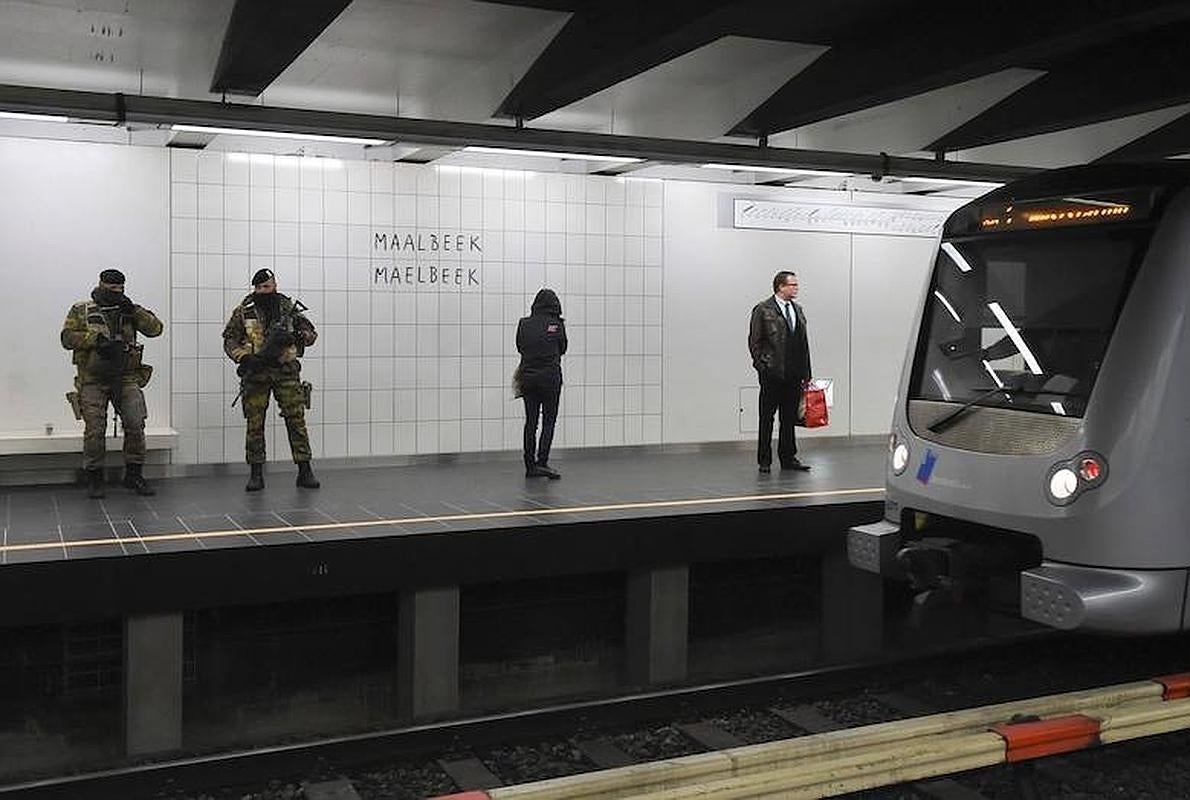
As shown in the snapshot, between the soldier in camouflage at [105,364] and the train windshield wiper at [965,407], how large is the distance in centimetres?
573

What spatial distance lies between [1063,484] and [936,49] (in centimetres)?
287

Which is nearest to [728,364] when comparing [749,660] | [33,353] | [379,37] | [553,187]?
[553,187]

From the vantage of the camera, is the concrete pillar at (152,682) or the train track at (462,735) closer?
the train track at (462,735)

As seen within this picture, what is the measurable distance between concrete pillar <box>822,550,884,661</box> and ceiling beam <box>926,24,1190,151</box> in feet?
11.4

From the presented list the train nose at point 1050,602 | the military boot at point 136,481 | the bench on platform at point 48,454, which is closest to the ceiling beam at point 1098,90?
the train nose at point 1050,602

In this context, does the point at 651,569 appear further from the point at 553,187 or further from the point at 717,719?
the point at 553,187

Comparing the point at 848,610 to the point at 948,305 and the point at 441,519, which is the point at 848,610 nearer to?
the point at 948,305

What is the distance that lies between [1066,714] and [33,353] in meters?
8.05

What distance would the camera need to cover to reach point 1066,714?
5473 mm

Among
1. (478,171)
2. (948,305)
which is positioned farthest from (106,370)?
(948,305)

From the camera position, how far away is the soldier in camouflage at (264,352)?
900cm

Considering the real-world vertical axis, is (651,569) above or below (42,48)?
below

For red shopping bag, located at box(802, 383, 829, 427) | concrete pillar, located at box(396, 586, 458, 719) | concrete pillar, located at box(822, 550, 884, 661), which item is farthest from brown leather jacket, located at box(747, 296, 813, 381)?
concrete pillar, located at box(396, 586, 458, 719)

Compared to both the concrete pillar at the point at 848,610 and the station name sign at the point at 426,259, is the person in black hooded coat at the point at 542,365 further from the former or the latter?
the concrete pillar at the point at 848,610
